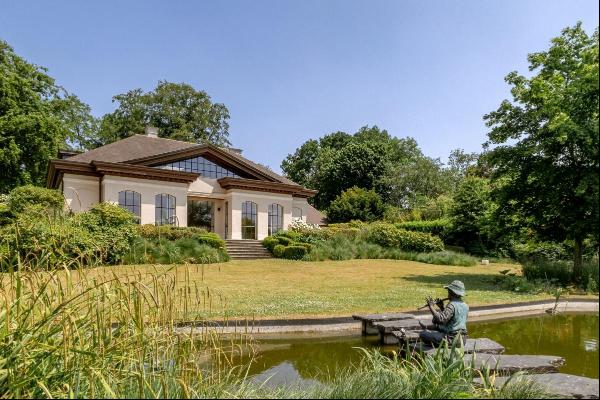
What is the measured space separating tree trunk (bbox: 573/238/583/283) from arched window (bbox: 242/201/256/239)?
22.2 metres

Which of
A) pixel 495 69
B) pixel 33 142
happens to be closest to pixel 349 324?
pixel 495 69

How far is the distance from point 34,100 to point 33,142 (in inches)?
137

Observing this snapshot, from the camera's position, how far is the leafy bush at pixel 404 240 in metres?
22.7

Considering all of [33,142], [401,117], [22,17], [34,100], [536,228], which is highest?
[34,100]

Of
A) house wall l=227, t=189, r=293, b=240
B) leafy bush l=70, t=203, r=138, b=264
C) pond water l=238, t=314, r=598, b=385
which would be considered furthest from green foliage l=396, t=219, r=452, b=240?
pond water l=238, t=314, r=598, b=385

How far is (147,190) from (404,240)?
44.8 feet

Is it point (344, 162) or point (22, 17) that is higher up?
point (344, 162)

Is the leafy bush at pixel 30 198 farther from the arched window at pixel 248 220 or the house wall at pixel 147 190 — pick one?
the arched window at pixel 248 220

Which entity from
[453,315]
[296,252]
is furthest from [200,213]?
[453,315]

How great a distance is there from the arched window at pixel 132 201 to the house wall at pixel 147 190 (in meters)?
0.15

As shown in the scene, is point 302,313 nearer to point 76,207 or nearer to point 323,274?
point 323,274

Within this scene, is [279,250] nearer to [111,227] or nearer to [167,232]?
[167,232]

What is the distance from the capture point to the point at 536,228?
425 cm

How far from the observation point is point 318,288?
39.3ft
